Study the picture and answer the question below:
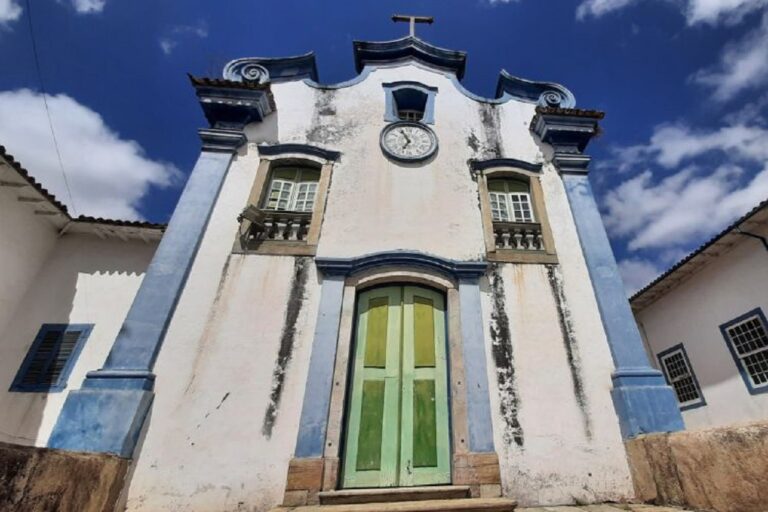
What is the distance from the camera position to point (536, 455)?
4.30 meters

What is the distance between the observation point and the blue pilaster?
392 cm

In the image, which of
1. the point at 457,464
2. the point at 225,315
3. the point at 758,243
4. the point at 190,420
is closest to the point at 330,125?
the point at 225,315

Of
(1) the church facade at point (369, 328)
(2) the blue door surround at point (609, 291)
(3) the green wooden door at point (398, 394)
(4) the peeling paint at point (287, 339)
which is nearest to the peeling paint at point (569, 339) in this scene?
(1) the church facade at point (369, 328)

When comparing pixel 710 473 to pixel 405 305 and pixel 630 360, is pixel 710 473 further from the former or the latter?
pixel 405 305

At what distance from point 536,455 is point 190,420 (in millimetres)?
4096

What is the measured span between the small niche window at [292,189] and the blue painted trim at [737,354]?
994 centimetres

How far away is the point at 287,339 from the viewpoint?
4.82 meters

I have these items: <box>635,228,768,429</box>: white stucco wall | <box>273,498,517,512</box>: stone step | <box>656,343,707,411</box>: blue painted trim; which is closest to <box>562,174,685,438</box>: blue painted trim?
<box>273,498,517,512</box>: stone step

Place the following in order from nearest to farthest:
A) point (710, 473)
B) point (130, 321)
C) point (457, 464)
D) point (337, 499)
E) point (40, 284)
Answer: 1. point (710, 473)
2. point (337, 499)
3. point (457, 464)
4. point (130, 321)
5. point (40, 284)

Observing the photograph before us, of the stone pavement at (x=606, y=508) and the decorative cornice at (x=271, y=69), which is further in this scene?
the decorative cornice at (x=271, y=69)

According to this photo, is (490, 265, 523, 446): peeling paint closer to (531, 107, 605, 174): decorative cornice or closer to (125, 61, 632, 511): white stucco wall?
(125, 61, 632, 511): white stucco wall

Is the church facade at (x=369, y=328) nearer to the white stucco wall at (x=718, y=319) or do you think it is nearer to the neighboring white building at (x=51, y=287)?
the neighboring white building at (x=51, y=287)

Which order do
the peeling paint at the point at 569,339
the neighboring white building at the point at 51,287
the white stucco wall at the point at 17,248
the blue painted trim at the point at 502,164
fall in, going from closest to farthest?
the peeling paint at the point at 569,339 → the neighboring white building at the point at 51,287 → the white stucco wall at the point at 17,248 → the blue painted trim at the point at 502,164

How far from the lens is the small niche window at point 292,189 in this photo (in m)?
6.22
